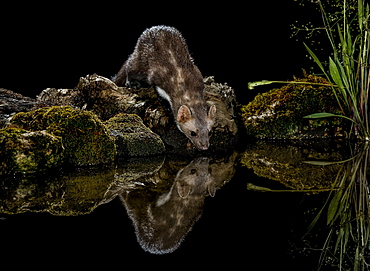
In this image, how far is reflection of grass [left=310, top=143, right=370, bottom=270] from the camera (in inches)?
55.9

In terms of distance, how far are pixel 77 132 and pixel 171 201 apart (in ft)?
5.21

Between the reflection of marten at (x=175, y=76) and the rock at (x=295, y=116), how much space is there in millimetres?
1014

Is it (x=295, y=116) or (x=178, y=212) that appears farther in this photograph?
(x=295, y=116)

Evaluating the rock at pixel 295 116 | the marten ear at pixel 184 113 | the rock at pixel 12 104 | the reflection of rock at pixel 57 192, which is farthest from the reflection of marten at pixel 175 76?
→ the reflection of rock at pixel 57 192

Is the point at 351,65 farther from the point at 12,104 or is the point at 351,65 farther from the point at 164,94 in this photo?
the point at 12,104

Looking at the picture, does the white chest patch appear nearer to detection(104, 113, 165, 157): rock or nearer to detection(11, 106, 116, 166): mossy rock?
detection(104, 113, 165, 157): rock

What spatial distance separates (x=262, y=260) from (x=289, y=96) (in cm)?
449

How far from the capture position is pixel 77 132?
3.50 m

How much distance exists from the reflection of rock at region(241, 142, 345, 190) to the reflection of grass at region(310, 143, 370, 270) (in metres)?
0.14

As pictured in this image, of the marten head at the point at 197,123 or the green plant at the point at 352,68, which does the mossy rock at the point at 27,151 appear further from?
the green plant at the point at 352,68

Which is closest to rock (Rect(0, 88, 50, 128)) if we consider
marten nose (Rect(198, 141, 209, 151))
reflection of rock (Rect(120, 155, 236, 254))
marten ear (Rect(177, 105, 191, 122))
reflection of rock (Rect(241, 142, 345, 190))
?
marten ear (Rect(177, 105, 191, 122))

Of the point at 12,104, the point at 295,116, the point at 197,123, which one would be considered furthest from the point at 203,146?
the point at 12,104

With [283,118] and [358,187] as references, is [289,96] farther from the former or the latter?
[358,187]

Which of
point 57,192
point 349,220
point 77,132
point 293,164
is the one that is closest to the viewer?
point 349,220
